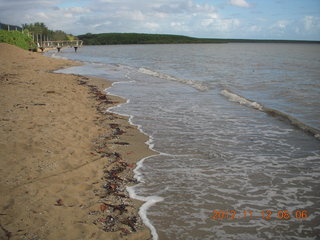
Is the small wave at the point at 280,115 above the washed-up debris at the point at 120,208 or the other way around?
above

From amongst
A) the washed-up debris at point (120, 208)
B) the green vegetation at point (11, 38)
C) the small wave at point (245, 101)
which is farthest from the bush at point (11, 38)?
the washed-up debris at point (120, 208)

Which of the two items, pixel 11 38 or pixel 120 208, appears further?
pixel 11 38

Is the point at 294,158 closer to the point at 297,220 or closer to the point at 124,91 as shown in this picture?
the point at 297,220

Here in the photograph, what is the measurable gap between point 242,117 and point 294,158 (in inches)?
158

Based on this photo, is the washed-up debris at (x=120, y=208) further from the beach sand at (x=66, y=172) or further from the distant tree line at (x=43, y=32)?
the distant tree line at (x=43, y=32)

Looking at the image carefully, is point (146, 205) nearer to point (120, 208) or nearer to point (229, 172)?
point (120, 208)

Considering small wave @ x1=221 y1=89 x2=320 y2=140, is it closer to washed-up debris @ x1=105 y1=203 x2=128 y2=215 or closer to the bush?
washed-up debris @ x1=105 y1=203 x2=128 y2=215

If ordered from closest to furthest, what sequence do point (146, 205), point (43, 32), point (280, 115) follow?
1. point (146, 205)
2. point (280, 115)
3. point (43, 32)

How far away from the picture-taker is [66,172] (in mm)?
5129

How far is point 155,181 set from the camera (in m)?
5.25

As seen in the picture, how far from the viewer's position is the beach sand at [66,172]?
12.3 ft

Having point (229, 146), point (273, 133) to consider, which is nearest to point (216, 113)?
point (273, 133)
